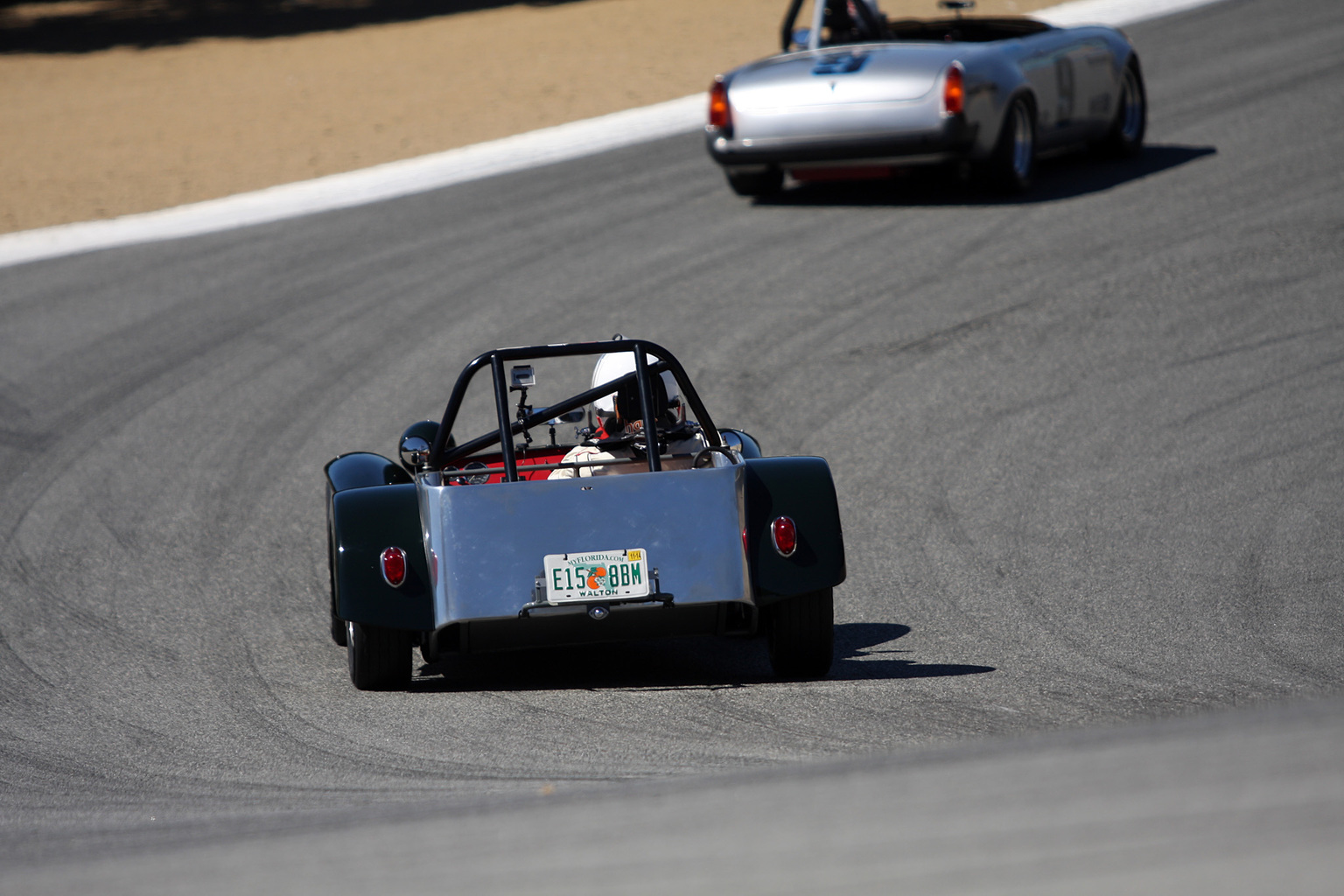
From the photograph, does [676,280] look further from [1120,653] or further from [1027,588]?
[1120,653]

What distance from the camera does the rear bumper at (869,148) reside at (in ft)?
39.1

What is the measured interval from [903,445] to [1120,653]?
3455 millimetres

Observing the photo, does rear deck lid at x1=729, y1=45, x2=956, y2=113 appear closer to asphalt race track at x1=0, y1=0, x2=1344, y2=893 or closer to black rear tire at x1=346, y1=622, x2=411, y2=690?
asphalt race track at x1=0, y1=0, x2=1344, y2=893

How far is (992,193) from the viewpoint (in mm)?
13523

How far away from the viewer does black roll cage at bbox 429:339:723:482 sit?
5.91 metres

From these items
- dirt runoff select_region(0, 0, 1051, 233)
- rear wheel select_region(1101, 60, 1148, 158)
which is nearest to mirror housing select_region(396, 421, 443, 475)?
rear wheel select_region(1101, 60, 1148, 158)

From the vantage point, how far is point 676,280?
12.4 meters

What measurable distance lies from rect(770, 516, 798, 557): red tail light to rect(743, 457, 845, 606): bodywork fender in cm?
2

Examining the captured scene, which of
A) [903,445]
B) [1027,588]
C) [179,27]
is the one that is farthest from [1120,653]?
[179,27]

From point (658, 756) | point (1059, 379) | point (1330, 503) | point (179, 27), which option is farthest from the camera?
point (179, 27)

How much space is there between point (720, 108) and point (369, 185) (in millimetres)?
4728

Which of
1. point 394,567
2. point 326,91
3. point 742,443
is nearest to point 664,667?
point 742,443

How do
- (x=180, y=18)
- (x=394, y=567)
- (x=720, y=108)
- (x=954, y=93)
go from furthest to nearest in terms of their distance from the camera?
1. (x=180, y=18)
2. (x=720, y=108)
3. (x=954, y=93)
4. (x=394, y=567)

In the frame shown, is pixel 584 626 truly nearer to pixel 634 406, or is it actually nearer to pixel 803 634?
pixel 803 634
